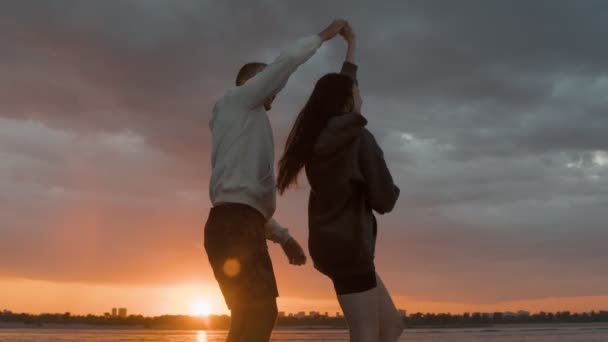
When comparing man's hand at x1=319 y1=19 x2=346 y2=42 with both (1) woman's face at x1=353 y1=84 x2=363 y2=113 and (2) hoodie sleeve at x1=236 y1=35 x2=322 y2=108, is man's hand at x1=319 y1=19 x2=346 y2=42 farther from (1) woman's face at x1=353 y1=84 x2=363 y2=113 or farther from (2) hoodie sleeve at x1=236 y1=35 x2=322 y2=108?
(1) woman's face at x1=353 y1=84 x2=363 y2=113

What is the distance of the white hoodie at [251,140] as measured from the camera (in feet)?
12.6

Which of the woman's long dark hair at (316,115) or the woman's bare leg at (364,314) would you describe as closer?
the woman's bare leg at (364,314)

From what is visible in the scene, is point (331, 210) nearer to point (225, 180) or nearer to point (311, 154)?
point (311, 154)

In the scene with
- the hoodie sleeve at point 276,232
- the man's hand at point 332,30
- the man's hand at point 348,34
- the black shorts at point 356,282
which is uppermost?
the man's hand at point 348,34

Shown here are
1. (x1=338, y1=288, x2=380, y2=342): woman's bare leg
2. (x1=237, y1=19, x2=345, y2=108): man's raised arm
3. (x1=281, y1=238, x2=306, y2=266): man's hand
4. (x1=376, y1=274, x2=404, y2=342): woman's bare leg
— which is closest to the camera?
(x1=237, y1=19, x2=345, y2=108): man's raised arm

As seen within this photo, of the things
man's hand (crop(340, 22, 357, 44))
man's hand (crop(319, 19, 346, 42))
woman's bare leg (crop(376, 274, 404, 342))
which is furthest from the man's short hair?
woman's bare leg (crop(376, 274, 404, 342))

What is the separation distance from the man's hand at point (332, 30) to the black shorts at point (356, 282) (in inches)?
56.9

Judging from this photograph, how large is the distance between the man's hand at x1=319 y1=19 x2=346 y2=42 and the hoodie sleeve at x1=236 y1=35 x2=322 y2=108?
0.52 ft

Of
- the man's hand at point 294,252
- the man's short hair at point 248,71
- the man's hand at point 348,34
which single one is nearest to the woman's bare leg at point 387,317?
Answer: the man's hand at point 294,252

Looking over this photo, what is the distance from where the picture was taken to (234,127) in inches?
157

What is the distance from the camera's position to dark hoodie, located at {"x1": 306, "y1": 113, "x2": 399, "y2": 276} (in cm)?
399

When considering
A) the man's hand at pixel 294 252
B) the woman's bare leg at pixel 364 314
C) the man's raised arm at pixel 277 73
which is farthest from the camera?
the man's hand at pixel 294 252

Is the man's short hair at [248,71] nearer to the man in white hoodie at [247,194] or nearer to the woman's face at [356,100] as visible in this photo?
the man in white hoodie at [247,194]

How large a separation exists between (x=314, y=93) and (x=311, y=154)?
40 cm
